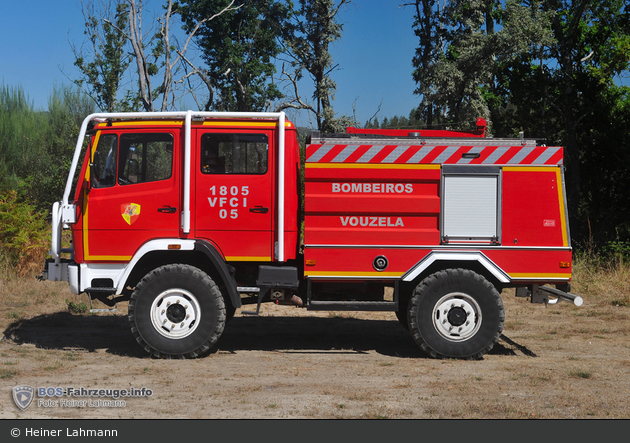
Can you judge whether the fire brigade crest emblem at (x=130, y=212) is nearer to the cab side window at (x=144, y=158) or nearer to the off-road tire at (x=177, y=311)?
the cab side window at (x=144, y=158)

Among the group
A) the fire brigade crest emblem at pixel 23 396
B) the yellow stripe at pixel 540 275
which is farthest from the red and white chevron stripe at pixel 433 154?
the fire brigade crest emblem at pixel 23 396

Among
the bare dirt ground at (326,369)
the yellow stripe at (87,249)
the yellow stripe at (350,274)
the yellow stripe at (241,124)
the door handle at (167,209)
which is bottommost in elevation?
the bare dirt ground at (326,369)

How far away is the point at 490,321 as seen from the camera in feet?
22.7

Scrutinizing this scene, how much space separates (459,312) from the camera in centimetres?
696

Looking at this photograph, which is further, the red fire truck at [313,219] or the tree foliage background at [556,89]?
the tree foliage background at [556,89]

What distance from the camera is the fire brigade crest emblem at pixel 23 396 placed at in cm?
517

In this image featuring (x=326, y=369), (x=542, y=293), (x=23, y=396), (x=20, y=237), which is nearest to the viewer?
(x=23, y=396)

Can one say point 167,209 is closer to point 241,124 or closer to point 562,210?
point 241,124

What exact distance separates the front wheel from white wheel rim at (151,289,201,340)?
2.51 meters

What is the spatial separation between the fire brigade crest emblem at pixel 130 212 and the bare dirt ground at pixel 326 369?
1.62 m

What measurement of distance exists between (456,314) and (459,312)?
0.04 m

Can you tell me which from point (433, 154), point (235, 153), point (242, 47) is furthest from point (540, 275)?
point (242, 47)

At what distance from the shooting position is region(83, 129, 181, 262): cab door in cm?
696

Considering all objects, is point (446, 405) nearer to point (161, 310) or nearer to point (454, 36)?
point (161, 310)
